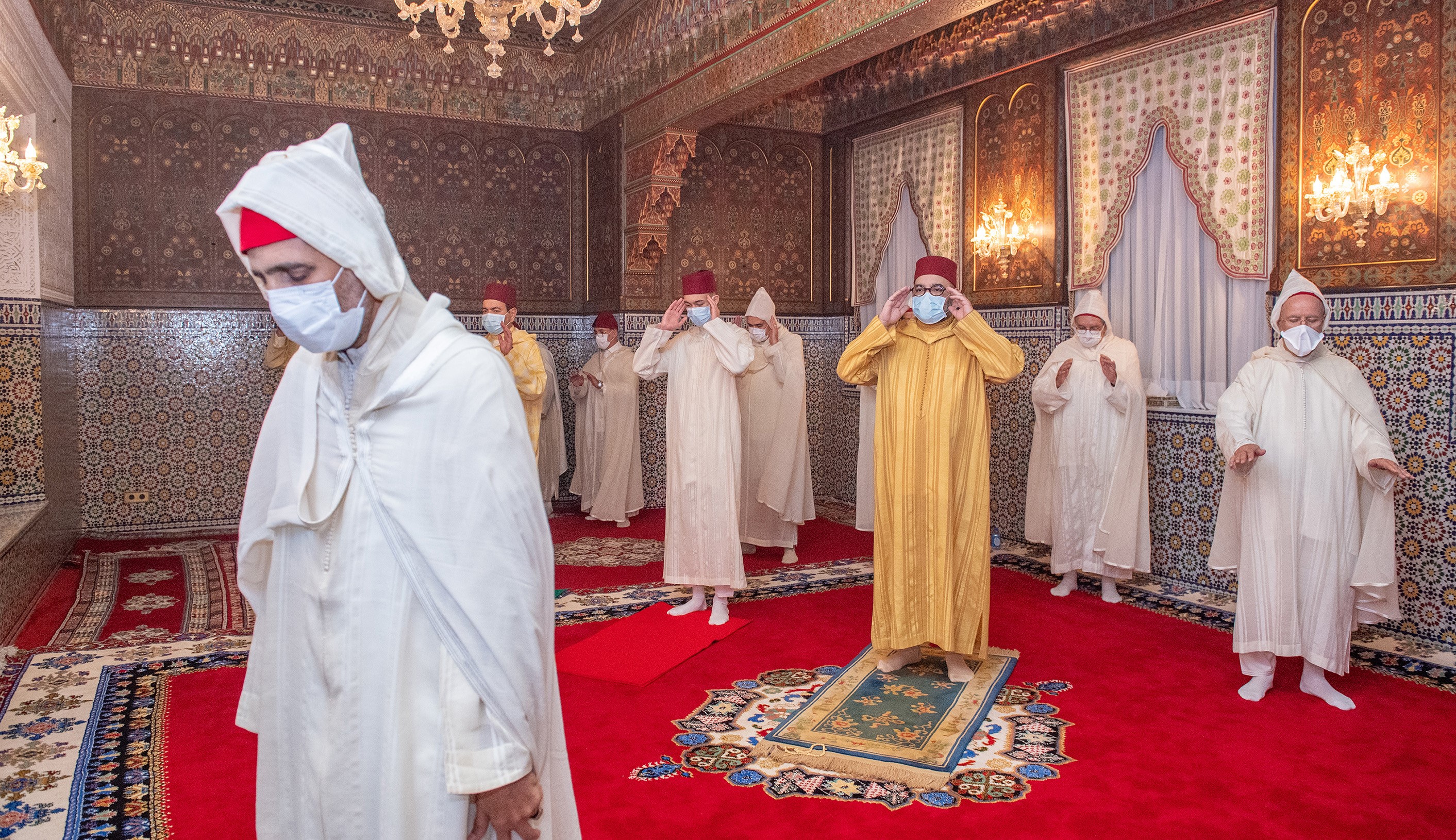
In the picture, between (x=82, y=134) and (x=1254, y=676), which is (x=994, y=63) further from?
(x=82, y=134)

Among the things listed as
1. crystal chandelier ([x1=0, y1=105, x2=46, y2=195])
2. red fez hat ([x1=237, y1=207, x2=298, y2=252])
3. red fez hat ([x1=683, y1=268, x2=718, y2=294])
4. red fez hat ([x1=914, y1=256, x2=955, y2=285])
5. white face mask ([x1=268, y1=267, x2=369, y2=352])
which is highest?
crystal chandelier ([x1=0, y1=105, x2=46, y2=195])

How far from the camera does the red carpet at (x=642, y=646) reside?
3990mm

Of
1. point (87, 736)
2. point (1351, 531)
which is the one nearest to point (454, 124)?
point (87, 736)

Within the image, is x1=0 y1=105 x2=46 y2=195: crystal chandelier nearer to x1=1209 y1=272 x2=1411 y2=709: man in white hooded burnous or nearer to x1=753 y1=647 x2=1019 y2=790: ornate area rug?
x1=753 y1=647 x2=1019 y2=790: ornate area rug

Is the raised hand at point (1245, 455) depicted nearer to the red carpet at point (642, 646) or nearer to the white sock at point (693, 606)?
the red carpet at point (642, 646)

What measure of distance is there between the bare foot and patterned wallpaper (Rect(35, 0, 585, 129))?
21.0 ft

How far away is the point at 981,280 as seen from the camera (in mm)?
6703

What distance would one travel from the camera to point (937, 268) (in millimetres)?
3975

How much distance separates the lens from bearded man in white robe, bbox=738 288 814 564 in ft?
20.4

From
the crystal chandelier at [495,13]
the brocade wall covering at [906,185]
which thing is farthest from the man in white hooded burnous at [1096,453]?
the crystal chandelier at [495,13]

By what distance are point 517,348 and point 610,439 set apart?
168cm

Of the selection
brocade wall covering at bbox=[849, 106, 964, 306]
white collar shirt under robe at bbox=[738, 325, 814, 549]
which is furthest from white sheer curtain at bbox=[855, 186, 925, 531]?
white collar shirt under robe at bbox=[738, 325, 814, 549]

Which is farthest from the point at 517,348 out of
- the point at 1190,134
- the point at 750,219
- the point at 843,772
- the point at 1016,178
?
the point at 1190,134

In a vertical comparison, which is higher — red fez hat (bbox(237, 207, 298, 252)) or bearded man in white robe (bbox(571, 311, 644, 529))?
red fez hat (bbox(237, 207, 298, 252))
